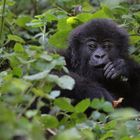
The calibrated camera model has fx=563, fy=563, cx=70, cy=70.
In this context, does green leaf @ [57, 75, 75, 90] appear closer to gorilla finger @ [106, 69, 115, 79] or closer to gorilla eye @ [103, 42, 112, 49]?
gorilla finger @ [106, 69, 115, 79]

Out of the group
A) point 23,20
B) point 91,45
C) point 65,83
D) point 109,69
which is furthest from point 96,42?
point 65,83

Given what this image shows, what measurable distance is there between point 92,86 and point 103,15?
1.22m

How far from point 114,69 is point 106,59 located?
12cm

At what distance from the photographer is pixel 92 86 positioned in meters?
4.01

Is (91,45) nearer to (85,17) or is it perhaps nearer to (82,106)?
(85,17)

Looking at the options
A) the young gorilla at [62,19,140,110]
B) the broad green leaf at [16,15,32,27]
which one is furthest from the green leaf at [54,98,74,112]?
the broad green leaf at [16,15,32,27]

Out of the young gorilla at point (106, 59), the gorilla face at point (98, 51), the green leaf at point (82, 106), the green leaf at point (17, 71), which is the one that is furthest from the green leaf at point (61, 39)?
the green leaf at point (82, 106)

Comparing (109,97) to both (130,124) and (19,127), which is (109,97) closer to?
(130,124)

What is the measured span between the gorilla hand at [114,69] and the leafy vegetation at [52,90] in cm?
49

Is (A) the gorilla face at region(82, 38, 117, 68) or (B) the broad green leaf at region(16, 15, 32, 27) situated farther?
(B) the broad green leaf at region(16, 15, 32, 27)

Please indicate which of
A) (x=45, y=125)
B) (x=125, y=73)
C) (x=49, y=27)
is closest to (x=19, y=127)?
(x=45, y=125)

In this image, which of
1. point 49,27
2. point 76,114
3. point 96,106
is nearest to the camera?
point 96,106

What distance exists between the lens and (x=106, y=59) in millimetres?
4449

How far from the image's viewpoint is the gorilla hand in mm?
4375
